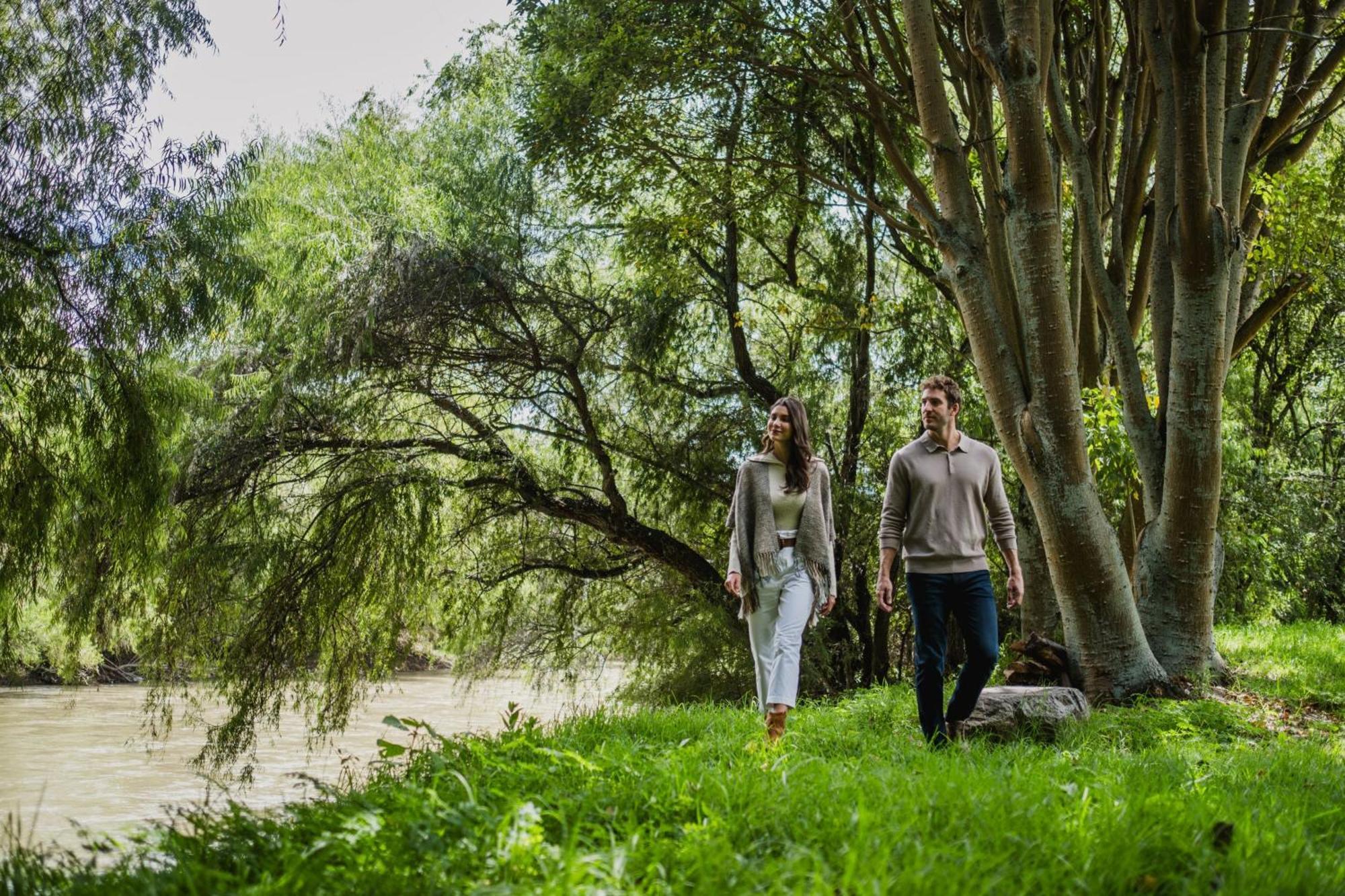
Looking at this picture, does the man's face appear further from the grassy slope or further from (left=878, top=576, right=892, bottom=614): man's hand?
the grassy slope

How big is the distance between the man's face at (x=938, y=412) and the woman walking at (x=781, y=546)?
1.96 ft

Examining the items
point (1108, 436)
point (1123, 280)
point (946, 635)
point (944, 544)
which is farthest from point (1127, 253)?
point (946, 635)

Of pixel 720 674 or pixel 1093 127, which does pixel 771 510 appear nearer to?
pixel 1093 127

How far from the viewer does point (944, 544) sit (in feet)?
16.5

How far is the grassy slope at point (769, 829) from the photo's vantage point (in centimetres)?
245

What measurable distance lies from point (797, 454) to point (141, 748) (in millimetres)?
12438

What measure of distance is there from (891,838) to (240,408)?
9339mm

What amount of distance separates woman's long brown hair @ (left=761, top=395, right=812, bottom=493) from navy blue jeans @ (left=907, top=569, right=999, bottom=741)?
0.73 metres

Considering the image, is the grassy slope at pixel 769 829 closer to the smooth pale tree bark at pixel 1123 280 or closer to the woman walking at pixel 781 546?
the woman walking at pixel 781 546

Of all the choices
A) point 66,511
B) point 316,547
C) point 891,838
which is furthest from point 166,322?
point 891,838

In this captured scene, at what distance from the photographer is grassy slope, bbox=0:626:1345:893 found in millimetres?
2451

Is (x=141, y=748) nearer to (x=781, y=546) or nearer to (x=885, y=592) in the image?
(x=781, y=546)

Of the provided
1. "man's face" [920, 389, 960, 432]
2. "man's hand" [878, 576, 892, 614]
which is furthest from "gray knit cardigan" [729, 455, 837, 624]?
"man's face" [920, 389, 960, 432]

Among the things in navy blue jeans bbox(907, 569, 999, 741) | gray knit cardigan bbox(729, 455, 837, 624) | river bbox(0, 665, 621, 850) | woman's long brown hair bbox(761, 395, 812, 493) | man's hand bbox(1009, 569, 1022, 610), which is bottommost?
river bbox(0, 665, 621, 850)
